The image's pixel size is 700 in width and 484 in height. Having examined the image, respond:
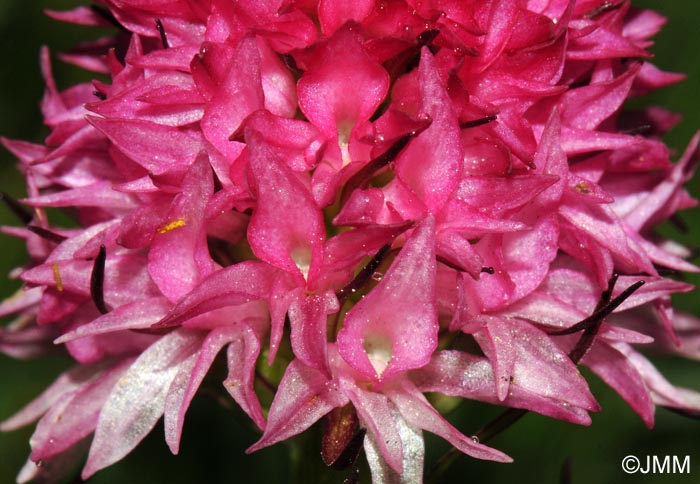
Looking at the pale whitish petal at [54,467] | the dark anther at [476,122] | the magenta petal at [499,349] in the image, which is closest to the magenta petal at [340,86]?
the dark anther at [476,122]

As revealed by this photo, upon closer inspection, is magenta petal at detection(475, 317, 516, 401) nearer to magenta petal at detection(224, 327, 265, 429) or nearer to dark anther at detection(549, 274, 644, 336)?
dark anther at detection(549, 274, 644, 336)

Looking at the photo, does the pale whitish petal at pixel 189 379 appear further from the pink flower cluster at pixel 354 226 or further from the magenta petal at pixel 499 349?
the magenta petal at pixel 499 349

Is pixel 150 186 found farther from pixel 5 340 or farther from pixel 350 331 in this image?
pixel 5 340

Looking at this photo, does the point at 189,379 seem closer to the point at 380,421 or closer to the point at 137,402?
the point at 137,402

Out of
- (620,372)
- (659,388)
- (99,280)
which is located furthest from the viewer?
Result: (659,388)

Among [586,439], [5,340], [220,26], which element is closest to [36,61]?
[5,340]

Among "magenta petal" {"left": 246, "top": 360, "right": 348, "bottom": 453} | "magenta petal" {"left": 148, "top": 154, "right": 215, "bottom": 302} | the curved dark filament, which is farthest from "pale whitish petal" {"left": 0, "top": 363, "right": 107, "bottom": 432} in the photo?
the curved dark filament

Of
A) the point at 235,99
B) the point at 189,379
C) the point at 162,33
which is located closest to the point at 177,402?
the point at 189,379
